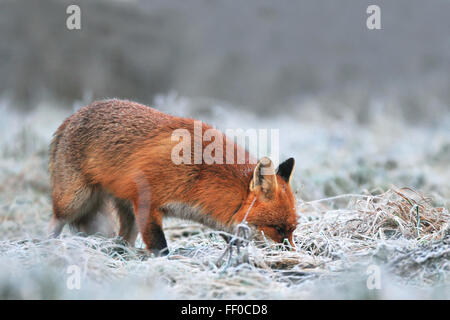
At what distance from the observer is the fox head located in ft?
16.0

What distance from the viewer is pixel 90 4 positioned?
21.9 meters

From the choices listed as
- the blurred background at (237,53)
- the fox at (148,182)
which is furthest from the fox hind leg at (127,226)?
the blurred background at (237,53)

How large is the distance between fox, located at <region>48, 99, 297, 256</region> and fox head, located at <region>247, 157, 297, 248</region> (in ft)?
0.03

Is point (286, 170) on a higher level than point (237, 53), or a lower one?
lower

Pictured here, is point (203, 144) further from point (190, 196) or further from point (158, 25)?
point (158, 25)

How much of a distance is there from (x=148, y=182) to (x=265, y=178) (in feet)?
4.46

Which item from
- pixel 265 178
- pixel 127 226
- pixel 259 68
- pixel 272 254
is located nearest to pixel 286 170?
pixel 265 178

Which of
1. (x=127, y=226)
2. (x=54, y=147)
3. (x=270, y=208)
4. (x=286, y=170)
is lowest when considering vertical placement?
(x=127, y=226)

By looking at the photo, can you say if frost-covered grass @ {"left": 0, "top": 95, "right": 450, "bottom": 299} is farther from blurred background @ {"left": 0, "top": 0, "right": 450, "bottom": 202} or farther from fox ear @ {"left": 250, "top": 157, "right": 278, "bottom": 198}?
blurred background @ {"left": 0, "top": 0, "right": 450, "bottom": 202}

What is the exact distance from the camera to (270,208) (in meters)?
4.89

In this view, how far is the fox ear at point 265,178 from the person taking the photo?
4824mm

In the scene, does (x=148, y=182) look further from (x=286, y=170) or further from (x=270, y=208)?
(x=286, y=170)

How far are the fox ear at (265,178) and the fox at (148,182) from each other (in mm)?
11

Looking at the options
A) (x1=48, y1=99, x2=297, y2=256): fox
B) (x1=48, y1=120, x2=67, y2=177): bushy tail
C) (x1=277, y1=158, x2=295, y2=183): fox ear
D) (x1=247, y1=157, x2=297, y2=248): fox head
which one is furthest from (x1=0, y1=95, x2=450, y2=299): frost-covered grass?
(x1=48, y1=120, x2=67, y2=177): bushy tail
